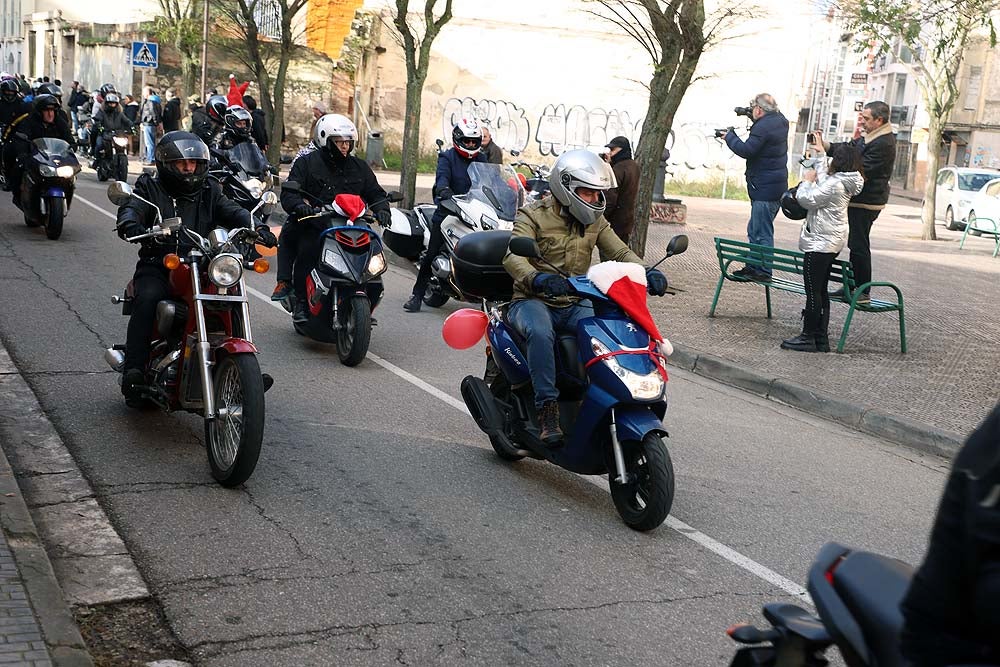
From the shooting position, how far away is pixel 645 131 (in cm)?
1495

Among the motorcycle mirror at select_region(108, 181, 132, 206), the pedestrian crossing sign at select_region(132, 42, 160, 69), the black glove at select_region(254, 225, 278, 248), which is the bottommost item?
the black glove at select_region(254, 225, 278, 248)

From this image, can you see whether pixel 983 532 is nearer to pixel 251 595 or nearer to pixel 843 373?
pixel 251 595

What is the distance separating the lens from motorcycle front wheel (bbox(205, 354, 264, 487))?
18.5 feet

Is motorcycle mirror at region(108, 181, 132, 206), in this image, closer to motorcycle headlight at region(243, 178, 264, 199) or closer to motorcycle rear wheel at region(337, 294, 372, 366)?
motorcycle rear wheel at region(337, 294, 372, 366)

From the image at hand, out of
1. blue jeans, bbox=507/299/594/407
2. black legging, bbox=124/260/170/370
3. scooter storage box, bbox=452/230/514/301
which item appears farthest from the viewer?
scooter storage box, bbox=452/230/514/301

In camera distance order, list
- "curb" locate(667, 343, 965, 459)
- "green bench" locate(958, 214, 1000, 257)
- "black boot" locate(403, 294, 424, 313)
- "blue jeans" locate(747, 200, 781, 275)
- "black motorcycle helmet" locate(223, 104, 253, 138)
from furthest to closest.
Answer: "green bench" locate(958, 214, 1000, 257), "black motorcycle helmet" locate(223, 104, 253, 138), "blue jeans" locate(747, 200, 781, 275), "black boot" locate(403, 294, 424, 313), "curb" locate(667, 343, 965, 459)

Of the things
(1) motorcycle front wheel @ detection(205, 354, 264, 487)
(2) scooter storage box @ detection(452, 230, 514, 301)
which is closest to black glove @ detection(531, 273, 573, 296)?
(2) scooter storage box @ detection(452, 230, 514, 301)

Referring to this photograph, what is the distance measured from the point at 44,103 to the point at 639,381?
1178 centimetres

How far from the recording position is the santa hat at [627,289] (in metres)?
5.77

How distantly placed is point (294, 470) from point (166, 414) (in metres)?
1.34

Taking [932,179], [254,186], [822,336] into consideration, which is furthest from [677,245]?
[932,179]

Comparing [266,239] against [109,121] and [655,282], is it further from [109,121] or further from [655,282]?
[109,121]

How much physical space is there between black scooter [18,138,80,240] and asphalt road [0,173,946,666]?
5.82 m

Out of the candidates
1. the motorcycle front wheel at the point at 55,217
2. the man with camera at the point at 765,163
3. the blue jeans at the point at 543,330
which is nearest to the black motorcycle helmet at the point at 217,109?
the motorcycle front wheel at the point at 55,217
